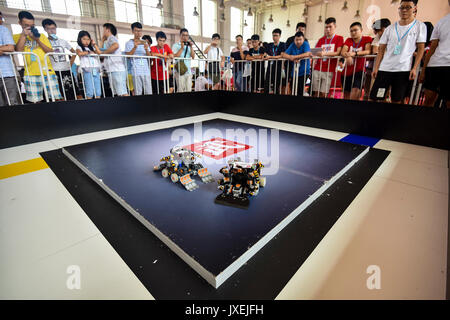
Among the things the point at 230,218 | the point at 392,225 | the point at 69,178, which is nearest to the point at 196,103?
the point at 69,178

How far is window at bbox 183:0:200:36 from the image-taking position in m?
13.1

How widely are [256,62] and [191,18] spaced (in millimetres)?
10775

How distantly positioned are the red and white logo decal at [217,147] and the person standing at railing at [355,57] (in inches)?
88.7

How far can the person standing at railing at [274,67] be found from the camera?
4.61 m

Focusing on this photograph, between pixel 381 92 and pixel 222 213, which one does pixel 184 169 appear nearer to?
pixel 222 213

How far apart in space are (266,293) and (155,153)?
81.3 inches

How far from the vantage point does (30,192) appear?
1.97m

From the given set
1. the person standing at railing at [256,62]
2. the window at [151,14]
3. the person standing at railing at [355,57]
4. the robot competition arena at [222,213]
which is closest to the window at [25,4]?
the window at [151,14]

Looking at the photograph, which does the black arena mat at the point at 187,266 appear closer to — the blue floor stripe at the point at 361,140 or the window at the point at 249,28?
the blue floor stripe at the point at 361,140

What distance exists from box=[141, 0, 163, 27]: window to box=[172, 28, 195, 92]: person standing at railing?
8.77 m

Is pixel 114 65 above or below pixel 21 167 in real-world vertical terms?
above

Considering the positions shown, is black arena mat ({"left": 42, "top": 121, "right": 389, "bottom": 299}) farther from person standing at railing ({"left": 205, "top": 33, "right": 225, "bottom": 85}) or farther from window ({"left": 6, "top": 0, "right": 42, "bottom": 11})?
window ({"left": 6, "top": 0, "right": 42, "bottom": 11})

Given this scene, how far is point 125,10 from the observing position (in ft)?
37.3

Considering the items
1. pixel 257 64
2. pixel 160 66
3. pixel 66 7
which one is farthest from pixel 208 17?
pixel 160 66
